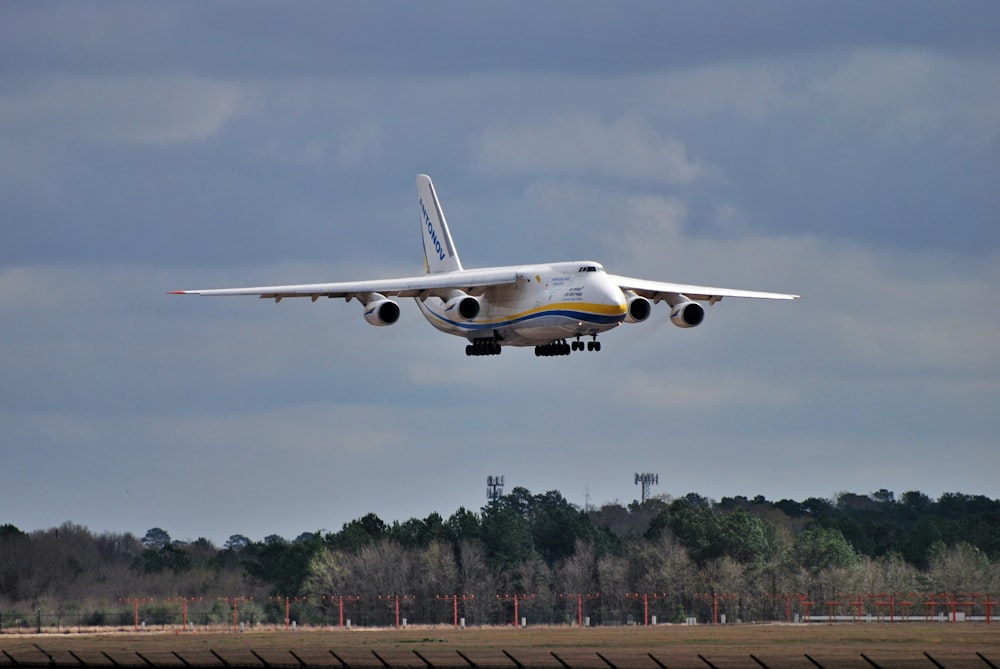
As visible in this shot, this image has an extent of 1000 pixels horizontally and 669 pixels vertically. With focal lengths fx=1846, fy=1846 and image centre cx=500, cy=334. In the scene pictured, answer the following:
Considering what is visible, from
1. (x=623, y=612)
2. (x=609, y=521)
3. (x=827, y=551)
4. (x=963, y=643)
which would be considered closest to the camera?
(x=963, y=643)

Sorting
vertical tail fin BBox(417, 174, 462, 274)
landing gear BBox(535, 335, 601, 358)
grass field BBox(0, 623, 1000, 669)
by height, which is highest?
vertical tail fin BBox(417, 174, 462, 274)

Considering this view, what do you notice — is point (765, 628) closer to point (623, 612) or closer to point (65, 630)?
point (623, 612)

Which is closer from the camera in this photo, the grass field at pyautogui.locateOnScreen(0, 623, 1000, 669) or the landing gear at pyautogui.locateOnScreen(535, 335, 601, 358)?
the grass field at pyautogui.locateOnScreen(0, 623, 1000, 669)

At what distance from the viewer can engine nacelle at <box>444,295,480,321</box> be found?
66.9 m

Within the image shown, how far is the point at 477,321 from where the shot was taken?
6712cm

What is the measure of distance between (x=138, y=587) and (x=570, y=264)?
40.2 meters

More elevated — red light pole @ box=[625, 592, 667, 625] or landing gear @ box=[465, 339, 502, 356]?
landing gear @ box=[465, 339, 502, 356]

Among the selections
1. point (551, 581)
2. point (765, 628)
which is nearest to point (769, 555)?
point (551, 581)

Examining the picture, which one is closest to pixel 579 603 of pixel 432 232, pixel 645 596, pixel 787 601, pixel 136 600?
pixel 645 596

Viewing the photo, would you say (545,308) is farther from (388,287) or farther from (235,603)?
(235,603)

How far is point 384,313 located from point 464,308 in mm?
3074

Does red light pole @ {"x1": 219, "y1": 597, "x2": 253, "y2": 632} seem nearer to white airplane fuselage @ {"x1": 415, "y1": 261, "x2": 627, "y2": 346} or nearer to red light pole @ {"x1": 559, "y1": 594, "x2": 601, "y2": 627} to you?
red light pole @ {"x1": 559, "y1": 594, "x2": 601, "y2": 627}

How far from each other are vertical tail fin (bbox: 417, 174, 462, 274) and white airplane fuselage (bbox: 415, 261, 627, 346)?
384 inches

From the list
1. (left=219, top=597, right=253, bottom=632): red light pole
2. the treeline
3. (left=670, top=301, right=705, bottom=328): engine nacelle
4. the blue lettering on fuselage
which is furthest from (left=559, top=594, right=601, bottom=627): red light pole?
(left=670, top=301, right=705, bottom=328): engine nacelle
